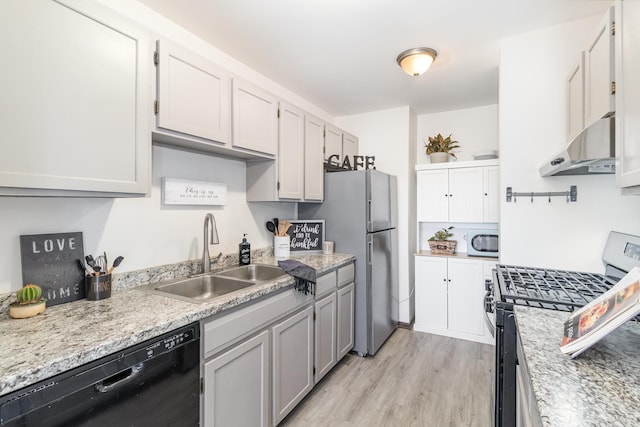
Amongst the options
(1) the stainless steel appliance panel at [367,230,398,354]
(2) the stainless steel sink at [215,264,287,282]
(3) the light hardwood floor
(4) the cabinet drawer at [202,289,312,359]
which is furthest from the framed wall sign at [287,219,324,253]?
(3) the light hardwood floor

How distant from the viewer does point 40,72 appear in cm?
110

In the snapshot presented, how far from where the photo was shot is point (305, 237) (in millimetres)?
2822

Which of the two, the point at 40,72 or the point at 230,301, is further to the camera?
the point at 230,301

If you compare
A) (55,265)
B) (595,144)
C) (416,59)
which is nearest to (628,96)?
(595,144)

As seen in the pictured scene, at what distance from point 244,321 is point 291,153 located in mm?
1395

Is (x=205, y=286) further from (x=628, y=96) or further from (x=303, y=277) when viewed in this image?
Answer: (x=628, y=96)

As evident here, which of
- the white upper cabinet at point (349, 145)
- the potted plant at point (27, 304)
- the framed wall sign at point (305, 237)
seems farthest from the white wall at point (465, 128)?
the potted plant at point (27, 304)

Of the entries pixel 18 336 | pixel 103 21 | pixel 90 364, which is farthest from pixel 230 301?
pixel 103 21

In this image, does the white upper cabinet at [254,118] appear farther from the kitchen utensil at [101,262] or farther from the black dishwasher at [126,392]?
the black dishwasher at [126,392]

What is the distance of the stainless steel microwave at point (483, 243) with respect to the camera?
311cm

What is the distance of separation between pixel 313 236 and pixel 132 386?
6.28 feet

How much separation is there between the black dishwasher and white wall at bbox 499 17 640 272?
6.84ft

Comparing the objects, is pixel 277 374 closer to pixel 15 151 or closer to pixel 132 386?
pixel 132 386

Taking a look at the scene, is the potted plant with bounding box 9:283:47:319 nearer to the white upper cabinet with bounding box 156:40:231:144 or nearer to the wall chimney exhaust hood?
the white upper cabinet with bounding box 156:40:231:144
